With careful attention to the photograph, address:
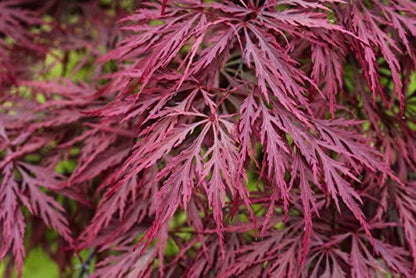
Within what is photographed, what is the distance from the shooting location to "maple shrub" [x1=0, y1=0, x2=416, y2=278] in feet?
3.69

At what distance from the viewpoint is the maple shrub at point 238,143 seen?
1124 mm

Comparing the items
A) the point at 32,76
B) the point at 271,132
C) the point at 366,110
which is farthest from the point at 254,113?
the point at 32,76

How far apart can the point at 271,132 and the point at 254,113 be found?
0.06 meters

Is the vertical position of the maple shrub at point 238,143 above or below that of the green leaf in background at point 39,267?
above

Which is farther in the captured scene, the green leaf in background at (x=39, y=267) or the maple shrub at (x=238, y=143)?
the green leaf in background at (x=39, y=267)

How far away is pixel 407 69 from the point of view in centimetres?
145

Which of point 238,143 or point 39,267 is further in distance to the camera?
point 39,267

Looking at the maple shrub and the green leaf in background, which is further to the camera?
the green leaf in background

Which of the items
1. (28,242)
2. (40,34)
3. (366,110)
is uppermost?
(366,110)

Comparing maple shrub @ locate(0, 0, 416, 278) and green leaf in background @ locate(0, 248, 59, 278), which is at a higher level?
maple shrub @ locate(0, 0, 416, 278)

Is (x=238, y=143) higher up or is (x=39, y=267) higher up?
(x=238, y=143)

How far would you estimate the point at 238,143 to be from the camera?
1161 mm

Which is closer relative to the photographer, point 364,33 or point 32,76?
point 364,33

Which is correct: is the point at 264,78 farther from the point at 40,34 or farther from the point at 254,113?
the point at 40,34
